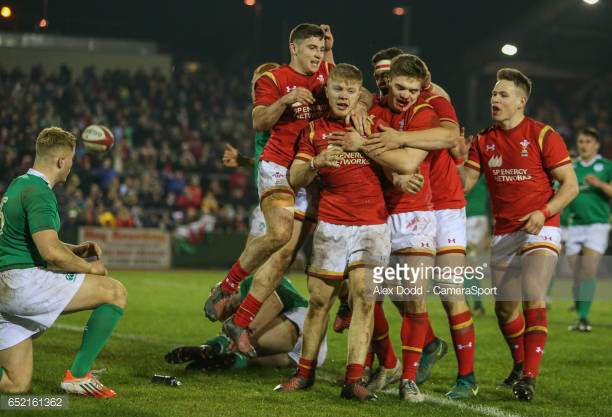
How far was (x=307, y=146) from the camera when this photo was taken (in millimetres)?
7000

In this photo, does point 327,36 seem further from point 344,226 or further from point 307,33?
point 344,226

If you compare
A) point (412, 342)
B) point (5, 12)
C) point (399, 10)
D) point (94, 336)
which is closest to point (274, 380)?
point (412, 342)

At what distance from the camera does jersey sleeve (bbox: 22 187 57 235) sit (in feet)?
20.8

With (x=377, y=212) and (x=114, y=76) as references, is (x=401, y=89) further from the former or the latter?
(x=114, y=76)

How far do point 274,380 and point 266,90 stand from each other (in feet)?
8.02

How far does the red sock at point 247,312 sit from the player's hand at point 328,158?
1.37 m

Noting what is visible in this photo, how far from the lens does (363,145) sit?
6.71 meters

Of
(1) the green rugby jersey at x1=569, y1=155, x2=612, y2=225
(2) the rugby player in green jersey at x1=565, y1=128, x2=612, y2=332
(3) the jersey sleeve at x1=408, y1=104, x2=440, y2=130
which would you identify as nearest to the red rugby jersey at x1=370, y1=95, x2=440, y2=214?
(3) the jersey sleeve at x1=408, y1=104, x2=440, y2=130

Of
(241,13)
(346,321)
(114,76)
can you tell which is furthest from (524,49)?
(346,321)

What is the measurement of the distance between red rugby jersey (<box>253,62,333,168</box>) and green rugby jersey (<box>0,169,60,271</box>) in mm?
2107

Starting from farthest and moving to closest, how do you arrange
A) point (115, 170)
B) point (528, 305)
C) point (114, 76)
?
point (114, 76)
point (115, 170)
point (528, 305)

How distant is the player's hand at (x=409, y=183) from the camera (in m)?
6.68

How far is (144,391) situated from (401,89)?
9.65 feet

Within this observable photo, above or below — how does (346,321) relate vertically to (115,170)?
below
